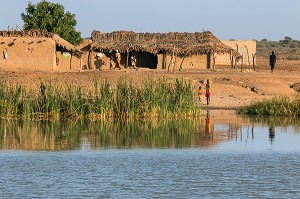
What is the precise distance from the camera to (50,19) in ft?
165

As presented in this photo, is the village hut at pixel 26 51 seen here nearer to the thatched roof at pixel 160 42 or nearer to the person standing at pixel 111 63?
the person standing at pixel 111 63

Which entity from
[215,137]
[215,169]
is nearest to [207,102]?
[215,137]

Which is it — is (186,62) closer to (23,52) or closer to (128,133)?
(23,52)

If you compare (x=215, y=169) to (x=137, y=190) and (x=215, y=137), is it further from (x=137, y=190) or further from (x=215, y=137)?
(x=215, y=137)

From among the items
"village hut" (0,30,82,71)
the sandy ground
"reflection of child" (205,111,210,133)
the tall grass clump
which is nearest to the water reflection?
"reflection of child" (205,111,210,133)

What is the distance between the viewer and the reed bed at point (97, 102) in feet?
81.3

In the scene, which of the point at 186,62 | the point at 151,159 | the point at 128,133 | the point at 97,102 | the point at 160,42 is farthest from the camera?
the point at 160,42

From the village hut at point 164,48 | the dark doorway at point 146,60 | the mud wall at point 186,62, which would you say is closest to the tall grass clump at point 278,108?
the village hut at point 164,48

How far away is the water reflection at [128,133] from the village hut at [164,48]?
62.4 ft

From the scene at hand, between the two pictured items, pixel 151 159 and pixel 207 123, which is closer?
pixel 151 159

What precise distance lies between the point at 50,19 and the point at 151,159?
33.4 meters

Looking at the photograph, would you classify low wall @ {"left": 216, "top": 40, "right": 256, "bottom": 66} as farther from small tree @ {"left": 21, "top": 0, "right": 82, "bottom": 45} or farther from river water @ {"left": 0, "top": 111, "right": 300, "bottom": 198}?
river water @ {"left": 0, "top": 111, "right": 300, "bottom": 198}

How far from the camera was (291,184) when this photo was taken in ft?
49.1

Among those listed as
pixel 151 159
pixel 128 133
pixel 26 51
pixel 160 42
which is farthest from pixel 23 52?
pixel 151 159
